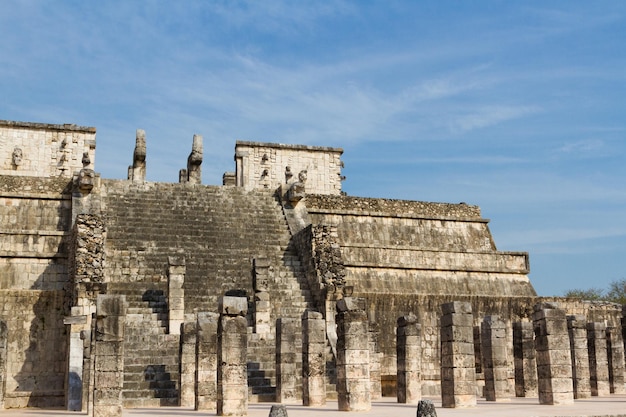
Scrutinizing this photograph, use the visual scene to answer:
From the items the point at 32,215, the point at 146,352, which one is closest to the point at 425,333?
the point at 146,352

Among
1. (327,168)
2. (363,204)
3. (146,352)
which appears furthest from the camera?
(327,168)

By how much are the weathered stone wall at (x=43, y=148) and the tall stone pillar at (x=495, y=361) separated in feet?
56.3

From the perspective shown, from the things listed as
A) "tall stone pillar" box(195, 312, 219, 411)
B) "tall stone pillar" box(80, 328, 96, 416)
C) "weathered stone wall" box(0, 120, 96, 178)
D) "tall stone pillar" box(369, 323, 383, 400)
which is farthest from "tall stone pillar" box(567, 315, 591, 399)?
"weathered stone wall" box(0, 120, 96, 178)

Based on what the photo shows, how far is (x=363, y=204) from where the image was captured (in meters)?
29.6

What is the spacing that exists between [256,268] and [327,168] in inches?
533

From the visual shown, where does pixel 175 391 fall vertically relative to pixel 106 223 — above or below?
below

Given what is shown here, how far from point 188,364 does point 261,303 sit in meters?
3.52

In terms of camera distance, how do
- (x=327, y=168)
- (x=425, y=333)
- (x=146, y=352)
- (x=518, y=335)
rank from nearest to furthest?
(x=146, y=352) → (x=518, y=335) → (x=425, y=333) → (x=327, y=168)

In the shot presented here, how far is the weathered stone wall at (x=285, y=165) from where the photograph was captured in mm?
32656

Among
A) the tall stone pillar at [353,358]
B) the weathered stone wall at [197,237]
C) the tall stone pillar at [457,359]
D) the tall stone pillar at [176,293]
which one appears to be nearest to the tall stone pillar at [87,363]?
the tall stone pillar at [176,293]

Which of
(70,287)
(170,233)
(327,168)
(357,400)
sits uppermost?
(327,168)

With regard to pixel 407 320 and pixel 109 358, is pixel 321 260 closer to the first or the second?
pixel 407 320

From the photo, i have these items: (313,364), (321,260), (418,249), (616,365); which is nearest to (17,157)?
(321,260)

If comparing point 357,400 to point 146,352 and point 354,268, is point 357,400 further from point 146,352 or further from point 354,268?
point 354,268
